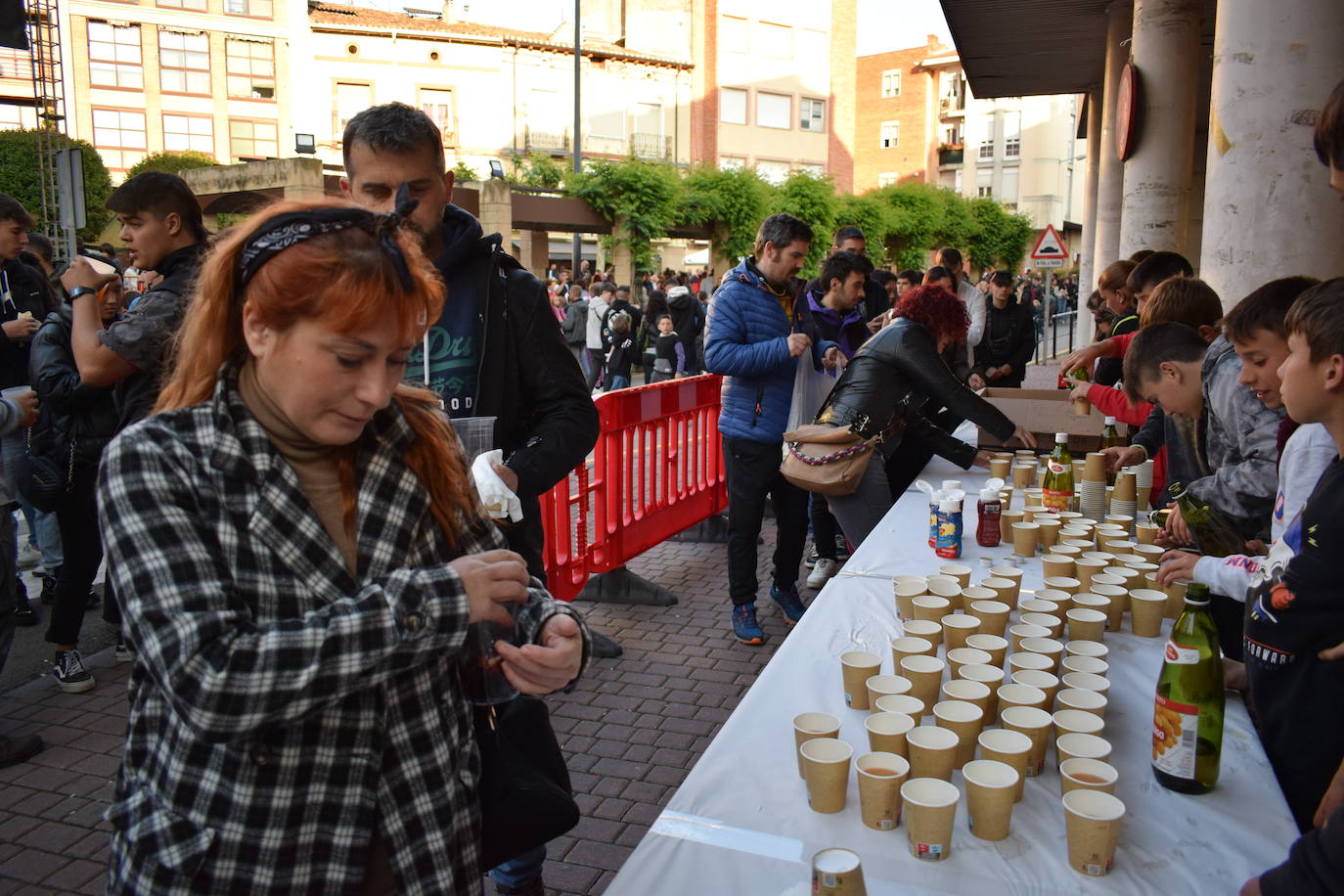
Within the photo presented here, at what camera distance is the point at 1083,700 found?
1.98m

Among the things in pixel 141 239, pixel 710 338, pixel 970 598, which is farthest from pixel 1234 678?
pixel 141 239

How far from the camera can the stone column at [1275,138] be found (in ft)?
14.0

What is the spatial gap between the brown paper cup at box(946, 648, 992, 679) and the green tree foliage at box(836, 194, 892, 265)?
3717 cm

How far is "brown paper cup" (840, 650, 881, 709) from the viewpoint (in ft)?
6.88

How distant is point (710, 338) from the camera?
5.16 meters

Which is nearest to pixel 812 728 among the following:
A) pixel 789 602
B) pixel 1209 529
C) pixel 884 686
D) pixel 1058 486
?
pixel 884 686

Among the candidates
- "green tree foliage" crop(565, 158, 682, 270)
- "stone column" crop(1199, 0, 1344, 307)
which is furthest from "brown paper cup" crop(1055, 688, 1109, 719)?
"green tree foliage" crop(565, 158, 682, 270)

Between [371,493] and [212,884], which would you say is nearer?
[212,884]

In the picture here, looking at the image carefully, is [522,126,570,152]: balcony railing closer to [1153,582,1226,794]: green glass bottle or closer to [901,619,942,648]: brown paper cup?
[901,619,942,648]: brown paper cup

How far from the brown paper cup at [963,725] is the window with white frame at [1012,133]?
59.1m

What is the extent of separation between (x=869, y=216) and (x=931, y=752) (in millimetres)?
38977

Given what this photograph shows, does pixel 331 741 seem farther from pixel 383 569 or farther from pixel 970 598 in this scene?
pixel 970 598

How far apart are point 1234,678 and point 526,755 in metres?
1.65

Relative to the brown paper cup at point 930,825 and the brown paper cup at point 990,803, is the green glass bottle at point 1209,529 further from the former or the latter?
the brown paper cup at point 930,825
